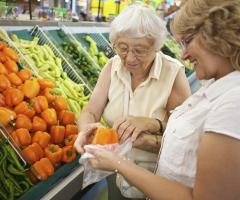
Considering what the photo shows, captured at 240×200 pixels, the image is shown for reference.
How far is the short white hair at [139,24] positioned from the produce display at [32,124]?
0.90 m

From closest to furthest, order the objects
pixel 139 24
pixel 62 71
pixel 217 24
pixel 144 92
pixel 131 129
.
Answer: pixel 217 24, pixel 131 129, pixel 139 24, pixel 144 92, pixel 62 71

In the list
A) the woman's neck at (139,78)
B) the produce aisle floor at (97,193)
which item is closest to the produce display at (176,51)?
the produce aisle floor at (97,193)

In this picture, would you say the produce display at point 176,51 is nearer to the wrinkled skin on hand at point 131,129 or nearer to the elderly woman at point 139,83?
the elderly woman at point 139,83

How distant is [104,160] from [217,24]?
0.67 metres

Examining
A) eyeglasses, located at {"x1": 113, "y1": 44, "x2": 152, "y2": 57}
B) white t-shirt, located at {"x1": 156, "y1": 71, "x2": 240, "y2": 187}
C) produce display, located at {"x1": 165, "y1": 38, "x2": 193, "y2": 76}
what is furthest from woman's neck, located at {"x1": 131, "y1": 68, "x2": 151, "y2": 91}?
produce display, located at {"x1": 165, "y1": 38, "x2": 193, "y2": 76}

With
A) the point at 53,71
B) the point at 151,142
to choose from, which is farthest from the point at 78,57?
the point at 151,142

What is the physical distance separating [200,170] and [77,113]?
1.95 metres

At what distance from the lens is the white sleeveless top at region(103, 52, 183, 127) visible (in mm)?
2021

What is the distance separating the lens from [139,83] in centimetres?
210

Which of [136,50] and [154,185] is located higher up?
[136,50]

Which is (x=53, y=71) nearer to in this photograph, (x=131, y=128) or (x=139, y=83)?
(x=139, y=83)

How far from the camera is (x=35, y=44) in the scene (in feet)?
11.5

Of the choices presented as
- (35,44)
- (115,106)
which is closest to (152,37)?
(115,106)

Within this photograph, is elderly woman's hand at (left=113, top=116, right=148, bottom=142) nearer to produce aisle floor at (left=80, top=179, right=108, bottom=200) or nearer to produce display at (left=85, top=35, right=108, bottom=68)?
produce aisle floor at (left=80, top=179, right=108, bottom=200)
